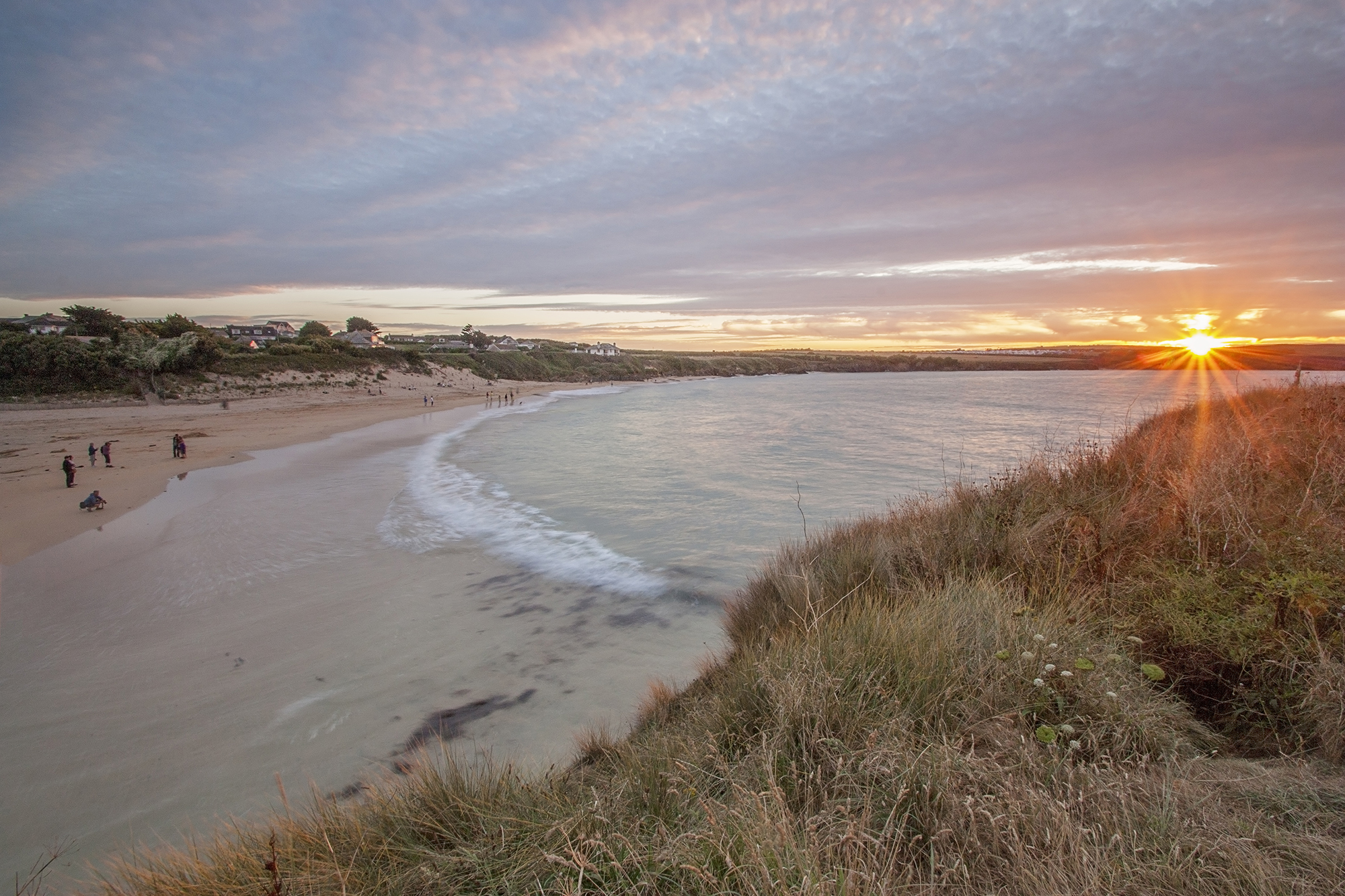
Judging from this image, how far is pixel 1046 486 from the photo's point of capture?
655 centimetres

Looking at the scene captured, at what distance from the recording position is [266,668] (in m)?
5.91

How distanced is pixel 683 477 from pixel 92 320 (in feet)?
221

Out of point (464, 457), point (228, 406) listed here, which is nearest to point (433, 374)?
point (228, 406)

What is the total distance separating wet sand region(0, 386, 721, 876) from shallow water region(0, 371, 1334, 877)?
24 mm

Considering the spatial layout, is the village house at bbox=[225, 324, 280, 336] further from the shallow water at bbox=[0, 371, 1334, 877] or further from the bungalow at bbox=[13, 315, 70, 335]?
the shallow water at bbox=[0, 371, 1334, 877]

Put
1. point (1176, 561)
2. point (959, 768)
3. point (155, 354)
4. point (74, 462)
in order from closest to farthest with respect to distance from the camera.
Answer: point (959, 768)
point (1176, 561)
point (74, 462)
point (155, 354)

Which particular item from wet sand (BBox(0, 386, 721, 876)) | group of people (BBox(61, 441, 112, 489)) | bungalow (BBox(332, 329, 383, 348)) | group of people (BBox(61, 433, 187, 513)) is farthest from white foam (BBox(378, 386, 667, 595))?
bungalow (BBox(332, 329, 383, 348))

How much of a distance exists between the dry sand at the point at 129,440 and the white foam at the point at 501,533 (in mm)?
5635

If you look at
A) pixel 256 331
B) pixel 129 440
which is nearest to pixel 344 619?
pixel 129 440

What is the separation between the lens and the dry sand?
38.4ft

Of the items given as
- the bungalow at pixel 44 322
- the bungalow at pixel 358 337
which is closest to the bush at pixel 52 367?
the bungalow at pixel 44 322

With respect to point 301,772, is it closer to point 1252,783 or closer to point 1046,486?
point 1252,783

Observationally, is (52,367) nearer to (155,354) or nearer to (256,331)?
(155,354)

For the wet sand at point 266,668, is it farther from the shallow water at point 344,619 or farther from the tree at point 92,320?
the tree at point 92,320
